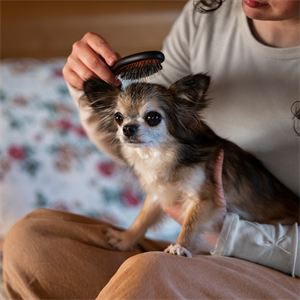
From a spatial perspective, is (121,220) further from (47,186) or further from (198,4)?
(198,4)

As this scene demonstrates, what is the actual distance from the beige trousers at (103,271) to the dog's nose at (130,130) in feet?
1.06

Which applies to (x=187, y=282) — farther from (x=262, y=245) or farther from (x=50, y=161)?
(x=50, y=161)

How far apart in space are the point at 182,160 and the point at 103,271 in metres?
0.43

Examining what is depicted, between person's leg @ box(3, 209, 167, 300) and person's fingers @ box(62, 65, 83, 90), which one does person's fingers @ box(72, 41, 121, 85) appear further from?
person's leg @ box(3, 209, 167, 300)

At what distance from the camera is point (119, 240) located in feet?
3.55

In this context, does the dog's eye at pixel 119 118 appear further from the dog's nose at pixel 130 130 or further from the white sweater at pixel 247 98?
the white sweater at pixel 247 98

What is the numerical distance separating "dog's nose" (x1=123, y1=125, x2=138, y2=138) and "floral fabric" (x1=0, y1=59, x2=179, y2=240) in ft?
2.47

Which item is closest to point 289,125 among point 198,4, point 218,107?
point 218,107

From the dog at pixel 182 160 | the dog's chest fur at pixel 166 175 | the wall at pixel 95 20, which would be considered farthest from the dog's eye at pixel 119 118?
the wall at pixel 95 20

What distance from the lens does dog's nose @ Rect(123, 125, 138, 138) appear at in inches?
33.4

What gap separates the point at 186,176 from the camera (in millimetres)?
961

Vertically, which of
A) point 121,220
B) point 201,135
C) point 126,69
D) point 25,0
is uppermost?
point 25,0

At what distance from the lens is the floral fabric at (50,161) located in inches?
64.9

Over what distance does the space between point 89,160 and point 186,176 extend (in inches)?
39.5
